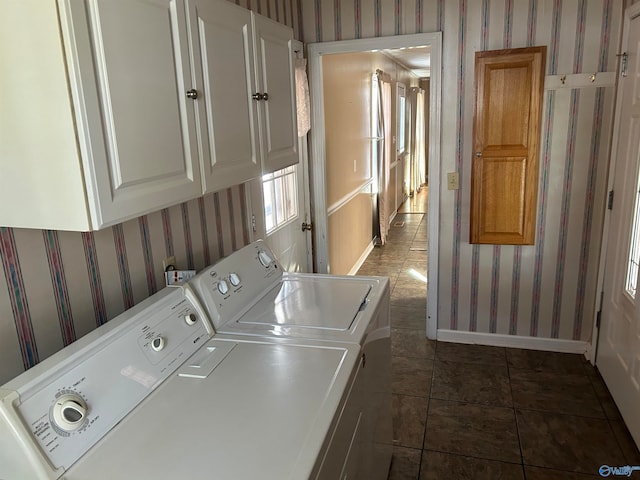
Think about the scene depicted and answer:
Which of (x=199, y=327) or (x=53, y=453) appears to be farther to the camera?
(x=199, y=327)

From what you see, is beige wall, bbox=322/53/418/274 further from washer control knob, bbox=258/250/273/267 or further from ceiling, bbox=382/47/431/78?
washer control knob, bbox=258/250/273/267

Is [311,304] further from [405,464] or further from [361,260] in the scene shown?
[361,260]

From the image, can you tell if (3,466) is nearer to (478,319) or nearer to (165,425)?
(165,425)

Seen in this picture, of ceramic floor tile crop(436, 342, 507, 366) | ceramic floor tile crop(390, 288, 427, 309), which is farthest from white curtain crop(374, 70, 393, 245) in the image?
ceramic floor tile crop(436, 342, 507, 366)

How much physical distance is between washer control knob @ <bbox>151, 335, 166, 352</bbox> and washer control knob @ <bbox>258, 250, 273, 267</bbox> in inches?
29.6

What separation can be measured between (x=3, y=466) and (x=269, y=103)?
4.69ft

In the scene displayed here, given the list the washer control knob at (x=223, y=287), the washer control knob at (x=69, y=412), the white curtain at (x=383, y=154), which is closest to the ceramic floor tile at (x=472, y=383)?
the washer control knob at (x=223, y=287)

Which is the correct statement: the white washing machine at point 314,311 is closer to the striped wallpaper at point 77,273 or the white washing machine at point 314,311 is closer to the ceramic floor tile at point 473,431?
the striped wallpaper at point 77,273

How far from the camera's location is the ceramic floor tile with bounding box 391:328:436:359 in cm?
335

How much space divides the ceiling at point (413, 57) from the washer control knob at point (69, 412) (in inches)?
193

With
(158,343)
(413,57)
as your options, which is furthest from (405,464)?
(413,57)

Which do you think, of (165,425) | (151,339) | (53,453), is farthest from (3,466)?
(151,339)

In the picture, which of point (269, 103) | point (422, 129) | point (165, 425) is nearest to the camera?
point (165, 425)

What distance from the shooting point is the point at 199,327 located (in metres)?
1.62
